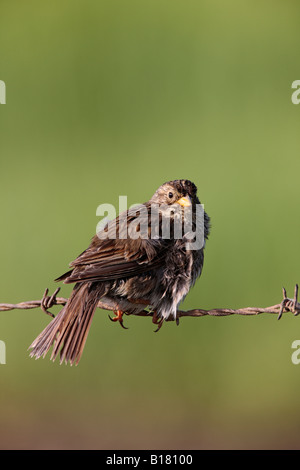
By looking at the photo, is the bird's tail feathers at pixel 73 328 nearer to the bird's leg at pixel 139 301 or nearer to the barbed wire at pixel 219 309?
the barbed wire at pixel 219 309

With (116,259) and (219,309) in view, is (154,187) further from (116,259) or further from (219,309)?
(219,309)

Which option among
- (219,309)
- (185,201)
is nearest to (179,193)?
(185,201)

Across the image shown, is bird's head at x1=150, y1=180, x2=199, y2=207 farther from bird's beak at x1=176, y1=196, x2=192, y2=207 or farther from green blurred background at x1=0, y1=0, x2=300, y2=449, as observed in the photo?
green blurred background at x1=0, y1=0, x2=300, y2=449

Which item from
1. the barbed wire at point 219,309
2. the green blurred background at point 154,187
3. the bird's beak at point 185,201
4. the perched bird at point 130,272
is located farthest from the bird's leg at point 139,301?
the green blurred background at point 154,187

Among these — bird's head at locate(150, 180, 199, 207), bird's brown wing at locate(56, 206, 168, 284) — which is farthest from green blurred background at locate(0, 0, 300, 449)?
bird's brown wing at locate(56, 206, 168, 284)

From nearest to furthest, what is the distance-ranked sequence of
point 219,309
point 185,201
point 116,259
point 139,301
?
point 219,309, point 116,259, point 139,301, point 185,201

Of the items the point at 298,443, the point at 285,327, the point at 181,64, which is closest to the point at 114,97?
the point at 181,64

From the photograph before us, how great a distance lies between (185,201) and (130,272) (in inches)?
32.4

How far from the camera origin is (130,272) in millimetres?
4395

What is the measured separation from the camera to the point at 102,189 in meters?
7.67

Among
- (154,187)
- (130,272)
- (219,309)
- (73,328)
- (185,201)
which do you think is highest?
(154,187)

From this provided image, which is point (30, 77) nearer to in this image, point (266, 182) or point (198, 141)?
point (198, 141)

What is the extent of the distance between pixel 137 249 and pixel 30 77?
5.15m

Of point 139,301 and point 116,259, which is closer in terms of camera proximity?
point 116,259
